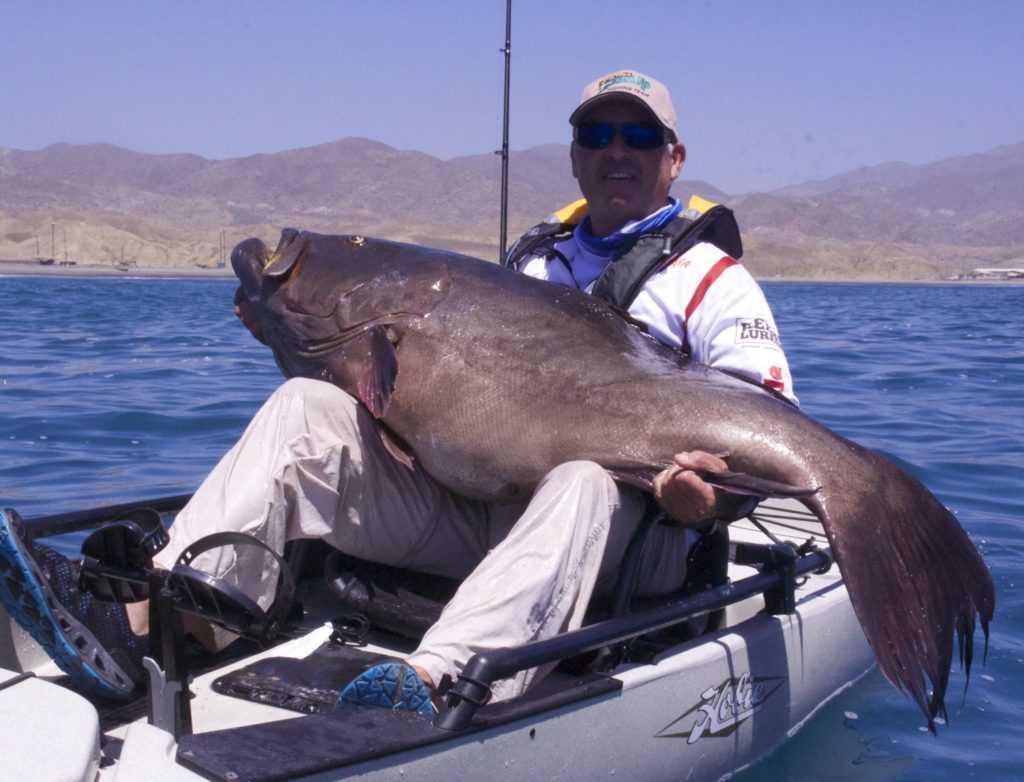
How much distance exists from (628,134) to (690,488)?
4.44 ft

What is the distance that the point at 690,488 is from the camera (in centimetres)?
302

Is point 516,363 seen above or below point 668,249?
below

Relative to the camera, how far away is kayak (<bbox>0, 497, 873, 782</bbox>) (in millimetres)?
2348

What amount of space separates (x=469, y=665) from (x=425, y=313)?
3.73ft

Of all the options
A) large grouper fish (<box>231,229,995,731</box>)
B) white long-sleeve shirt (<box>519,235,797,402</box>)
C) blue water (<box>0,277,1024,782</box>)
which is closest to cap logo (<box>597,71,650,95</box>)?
white long-sleeve shirt (<box>519,235,797,402</box>)

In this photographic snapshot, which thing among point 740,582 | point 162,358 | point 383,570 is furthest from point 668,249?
point 162,358

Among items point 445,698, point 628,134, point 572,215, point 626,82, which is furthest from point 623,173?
point 445,698

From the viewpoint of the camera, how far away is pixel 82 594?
9.60 feet

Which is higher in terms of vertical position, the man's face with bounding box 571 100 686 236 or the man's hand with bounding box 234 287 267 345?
the man's face with bounding box 571 100 686 236

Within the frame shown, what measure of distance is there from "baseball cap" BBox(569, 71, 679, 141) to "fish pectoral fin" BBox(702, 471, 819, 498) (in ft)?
4.36

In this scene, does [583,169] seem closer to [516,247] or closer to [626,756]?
[516,247]

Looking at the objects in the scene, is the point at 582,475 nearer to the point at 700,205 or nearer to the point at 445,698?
the point at 445,698

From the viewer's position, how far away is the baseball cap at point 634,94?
379 cm

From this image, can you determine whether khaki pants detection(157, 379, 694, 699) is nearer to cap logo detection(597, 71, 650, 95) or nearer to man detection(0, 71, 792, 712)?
man detection(0, 71, 792, 712)
